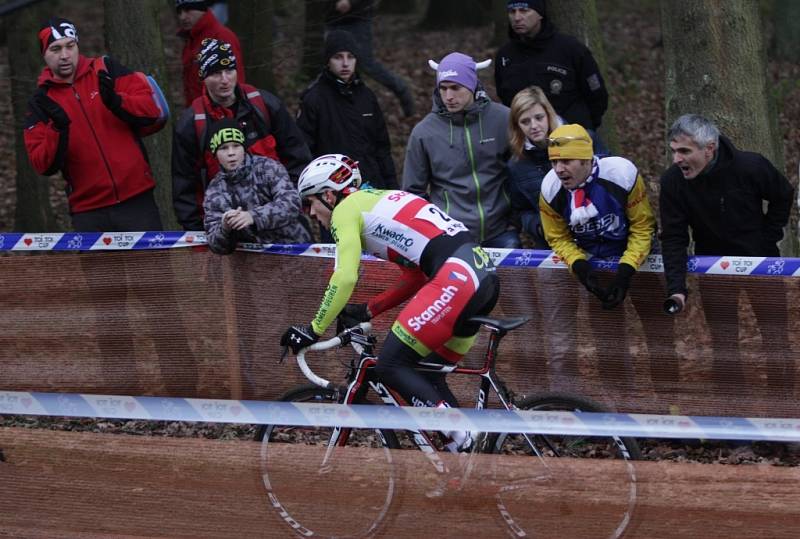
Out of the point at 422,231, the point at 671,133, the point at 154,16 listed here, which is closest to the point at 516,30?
the point at 671,133

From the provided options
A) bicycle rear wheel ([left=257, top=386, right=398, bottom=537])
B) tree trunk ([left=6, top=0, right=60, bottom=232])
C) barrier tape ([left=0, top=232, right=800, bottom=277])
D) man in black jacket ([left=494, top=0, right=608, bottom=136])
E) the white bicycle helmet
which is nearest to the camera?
bicycle rear wheel ([left=257, top=386, right=398, bottom=537])

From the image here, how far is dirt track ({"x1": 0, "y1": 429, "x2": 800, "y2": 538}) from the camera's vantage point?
184 inches

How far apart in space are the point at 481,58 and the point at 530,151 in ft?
37.0

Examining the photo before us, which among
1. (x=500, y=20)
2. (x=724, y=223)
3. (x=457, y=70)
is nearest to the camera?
(x=724, y=223)

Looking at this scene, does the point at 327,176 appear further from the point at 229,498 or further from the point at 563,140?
the point at 229,498

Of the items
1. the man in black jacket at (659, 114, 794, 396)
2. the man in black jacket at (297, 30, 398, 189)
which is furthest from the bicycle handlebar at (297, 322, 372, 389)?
the man in black jacket at (297, 30, 398, 189)

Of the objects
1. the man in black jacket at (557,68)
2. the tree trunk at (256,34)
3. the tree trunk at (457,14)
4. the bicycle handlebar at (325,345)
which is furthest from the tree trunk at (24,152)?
the tree trunk at (457,14)

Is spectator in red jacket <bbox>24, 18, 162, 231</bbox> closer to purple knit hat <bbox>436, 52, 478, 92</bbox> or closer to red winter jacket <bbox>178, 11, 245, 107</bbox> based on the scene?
red winter jacket <bbox>178, 11, 245, 107</bbox>

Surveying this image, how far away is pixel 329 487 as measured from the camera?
201 inches

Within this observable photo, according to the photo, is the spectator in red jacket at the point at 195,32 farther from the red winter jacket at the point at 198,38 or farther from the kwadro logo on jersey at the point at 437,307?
the kwadro logo on jersey at the point at 437,307

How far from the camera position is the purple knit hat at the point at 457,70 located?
24.9 ft

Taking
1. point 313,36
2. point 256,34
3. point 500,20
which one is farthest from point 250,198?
point 500,20

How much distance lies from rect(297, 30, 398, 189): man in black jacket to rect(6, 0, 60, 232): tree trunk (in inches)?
182

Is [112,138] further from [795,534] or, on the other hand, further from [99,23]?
[99,23]
